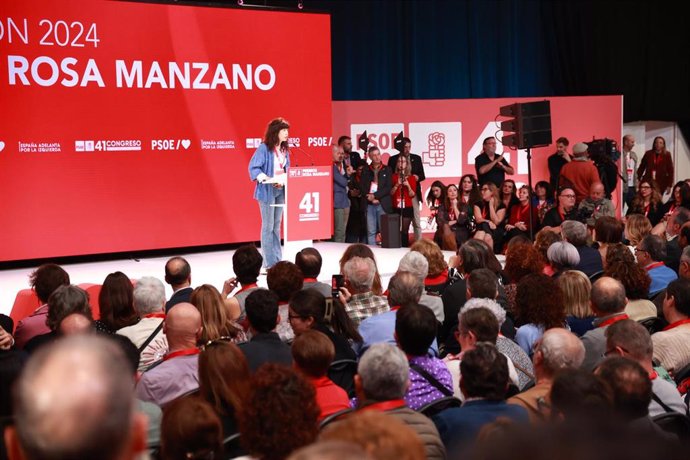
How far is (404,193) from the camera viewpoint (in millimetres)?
11688

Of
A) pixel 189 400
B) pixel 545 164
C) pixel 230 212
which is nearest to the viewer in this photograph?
pixel 189 400

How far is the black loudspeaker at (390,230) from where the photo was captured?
11.5m

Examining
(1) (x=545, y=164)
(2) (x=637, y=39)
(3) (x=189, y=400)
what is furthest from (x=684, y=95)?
(3) (x=189, y=400)

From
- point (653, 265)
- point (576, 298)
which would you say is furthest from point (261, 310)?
point (653, 265)

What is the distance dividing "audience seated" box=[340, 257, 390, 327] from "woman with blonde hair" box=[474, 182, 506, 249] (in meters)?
5.81

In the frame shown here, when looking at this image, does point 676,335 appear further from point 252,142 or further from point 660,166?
point 660,166

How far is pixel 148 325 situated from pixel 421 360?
155cm

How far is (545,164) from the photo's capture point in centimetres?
1332

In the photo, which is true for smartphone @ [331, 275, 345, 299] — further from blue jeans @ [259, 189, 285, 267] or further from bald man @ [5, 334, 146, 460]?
bald man @ [5, 334, 146, 460]

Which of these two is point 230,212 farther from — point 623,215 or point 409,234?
point 623,215

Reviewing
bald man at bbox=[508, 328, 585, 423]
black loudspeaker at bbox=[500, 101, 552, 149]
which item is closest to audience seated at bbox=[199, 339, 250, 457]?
bald man at bbox=[508, 328, 585, 423]

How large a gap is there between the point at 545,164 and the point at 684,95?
401 centimetres

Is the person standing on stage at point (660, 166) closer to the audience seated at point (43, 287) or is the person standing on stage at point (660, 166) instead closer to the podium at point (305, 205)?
the podium at point (305, 205)

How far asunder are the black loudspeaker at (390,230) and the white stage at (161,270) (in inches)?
16.0
